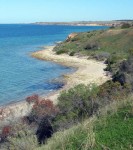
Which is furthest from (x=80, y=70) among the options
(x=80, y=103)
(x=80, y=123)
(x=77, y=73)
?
(x=80, y=123)

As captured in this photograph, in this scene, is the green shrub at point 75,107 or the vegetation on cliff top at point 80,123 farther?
the green shrub at point 75,107

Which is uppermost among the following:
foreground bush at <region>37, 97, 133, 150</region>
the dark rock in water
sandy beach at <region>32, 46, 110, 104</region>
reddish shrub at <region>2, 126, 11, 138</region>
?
foreground bush at <region>37, 97, 133, 150</region>

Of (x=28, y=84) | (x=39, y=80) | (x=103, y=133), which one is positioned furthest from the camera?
(x=39, y=80)

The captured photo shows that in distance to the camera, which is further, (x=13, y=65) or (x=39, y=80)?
(x=13, y=65)

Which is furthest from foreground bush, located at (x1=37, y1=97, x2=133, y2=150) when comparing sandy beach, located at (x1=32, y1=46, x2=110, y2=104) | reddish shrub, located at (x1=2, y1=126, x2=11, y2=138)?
sandy beach, located at (x1=32, y1=46, x2=110, y2=104)

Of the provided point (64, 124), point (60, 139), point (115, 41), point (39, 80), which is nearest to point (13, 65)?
point (39, 80)

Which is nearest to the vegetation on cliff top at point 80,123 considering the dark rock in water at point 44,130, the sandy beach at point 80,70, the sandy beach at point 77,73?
the dark rock in water at point 44,130

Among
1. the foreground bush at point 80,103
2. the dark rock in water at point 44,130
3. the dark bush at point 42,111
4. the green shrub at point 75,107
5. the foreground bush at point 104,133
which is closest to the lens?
the foreground bush at point 104,133

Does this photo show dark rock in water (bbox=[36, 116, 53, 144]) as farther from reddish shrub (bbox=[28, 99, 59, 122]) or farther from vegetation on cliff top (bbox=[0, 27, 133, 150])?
Result: reddish shrub (bbox=[28, 99, 59, 122])

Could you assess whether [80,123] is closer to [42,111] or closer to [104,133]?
[104,133]

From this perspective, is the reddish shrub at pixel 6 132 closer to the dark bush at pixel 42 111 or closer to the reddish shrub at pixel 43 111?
the dark bush at pixel 42 111

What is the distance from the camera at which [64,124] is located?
14.0 m

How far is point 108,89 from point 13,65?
114 feet

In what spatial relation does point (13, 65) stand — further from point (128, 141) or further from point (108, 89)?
point (128, 141)
